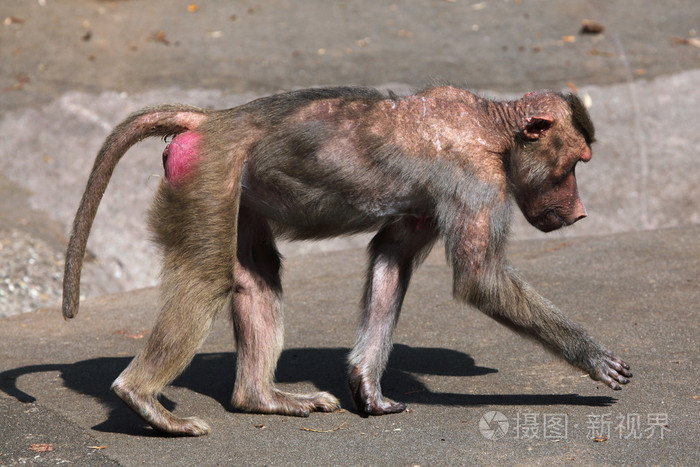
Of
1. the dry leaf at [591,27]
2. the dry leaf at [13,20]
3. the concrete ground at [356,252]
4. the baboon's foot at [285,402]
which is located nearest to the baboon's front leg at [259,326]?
the baboon's foot at [285,402]

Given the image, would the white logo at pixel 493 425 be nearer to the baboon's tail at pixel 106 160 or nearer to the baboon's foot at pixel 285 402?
the baboon's foot at pixel 285 402

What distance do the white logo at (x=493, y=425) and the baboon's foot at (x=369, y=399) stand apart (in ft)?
1.56

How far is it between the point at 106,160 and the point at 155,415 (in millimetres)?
1325

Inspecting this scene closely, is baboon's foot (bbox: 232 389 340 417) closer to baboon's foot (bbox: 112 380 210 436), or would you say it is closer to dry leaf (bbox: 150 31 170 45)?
baboon's foot (bbox: 112 380 210 436)

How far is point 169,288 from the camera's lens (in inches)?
179

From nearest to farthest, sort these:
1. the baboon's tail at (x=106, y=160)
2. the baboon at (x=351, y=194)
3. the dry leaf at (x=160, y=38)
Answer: the baboon at (x=351, y=194), the baboon's tail at (x=106, y=160), the dry leaf at (x=160, y=38)

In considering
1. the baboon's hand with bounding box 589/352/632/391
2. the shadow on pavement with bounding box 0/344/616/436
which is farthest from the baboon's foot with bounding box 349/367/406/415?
the baboon's hand with bounding box 589/352/632/391

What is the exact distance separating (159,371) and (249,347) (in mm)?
678

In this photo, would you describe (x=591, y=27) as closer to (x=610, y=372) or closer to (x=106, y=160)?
(x=610, y=372)

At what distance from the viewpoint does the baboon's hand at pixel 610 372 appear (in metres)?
4.56

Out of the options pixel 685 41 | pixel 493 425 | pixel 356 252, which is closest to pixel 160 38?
pixel 356 252

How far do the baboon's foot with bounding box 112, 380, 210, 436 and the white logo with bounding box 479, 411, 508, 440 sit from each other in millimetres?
1364

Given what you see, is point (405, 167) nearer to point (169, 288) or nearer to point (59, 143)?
point (169, 288)

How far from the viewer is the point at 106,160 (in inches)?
185
